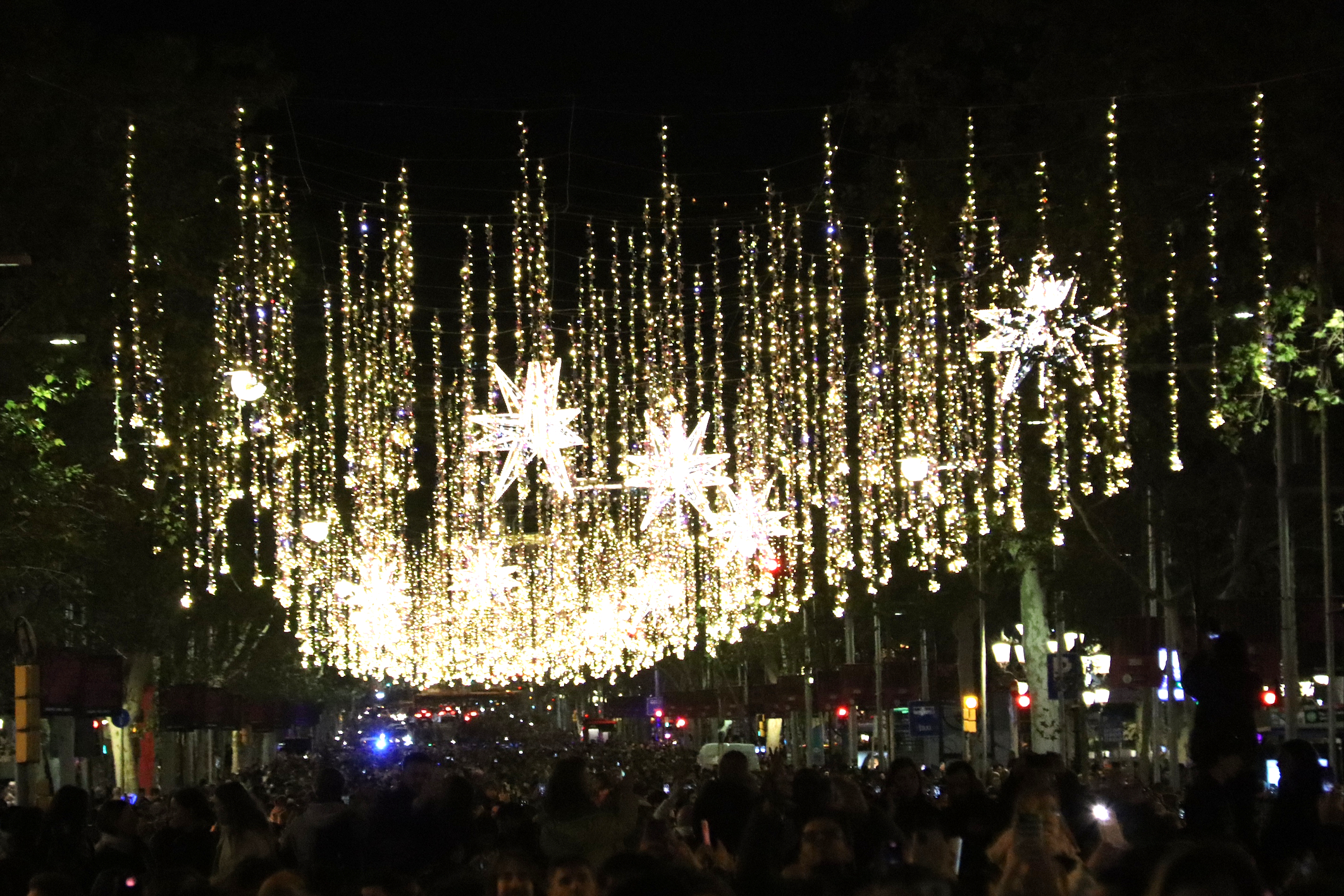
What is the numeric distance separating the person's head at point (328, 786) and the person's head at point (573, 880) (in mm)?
4581

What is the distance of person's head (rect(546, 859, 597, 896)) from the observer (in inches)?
296

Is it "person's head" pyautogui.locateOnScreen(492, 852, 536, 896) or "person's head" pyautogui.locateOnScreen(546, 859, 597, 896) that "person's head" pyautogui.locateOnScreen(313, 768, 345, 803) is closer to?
"person's head" pyautogui.locateOnScreen(492, 852, 536, 896)

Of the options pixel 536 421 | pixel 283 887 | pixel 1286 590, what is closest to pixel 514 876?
pixel 283 887

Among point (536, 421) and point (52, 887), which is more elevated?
point (536, 421)

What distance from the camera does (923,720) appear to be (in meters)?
38.4

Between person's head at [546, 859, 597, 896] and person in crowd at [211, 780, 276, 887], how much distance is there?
3248 millimetres

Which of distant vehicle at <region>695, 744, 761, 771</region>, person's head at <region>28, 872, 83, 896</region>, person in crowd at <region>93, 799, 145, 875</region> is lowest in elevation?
distant vehicle at <region>695, 744, 761, 771</region>

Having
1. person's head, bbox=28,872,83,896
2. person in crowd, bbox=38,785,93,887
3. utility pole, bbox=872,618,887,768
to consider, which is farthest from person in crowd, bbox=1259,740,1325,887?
utility pole, bbox=872,618,887,768

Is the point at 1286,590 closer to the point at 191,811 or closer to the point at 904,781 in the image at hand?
the point at 904,781

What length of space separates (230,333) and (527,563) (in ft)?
108

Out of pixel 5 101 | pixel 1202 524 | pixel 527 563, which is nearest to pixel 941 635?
pixel 527 563

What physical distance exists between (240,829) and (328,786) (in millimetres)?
1365

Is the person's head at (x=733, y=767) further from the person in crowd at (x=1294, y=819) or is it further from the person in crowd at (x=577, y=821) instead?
the person in crowd at (x=1294, y=819)

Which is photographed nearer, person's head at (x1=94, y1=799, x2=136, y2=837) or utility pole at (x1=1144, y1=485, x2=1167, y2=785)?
person's head at (x1=94, y1=799, x2=136, y2=837)
